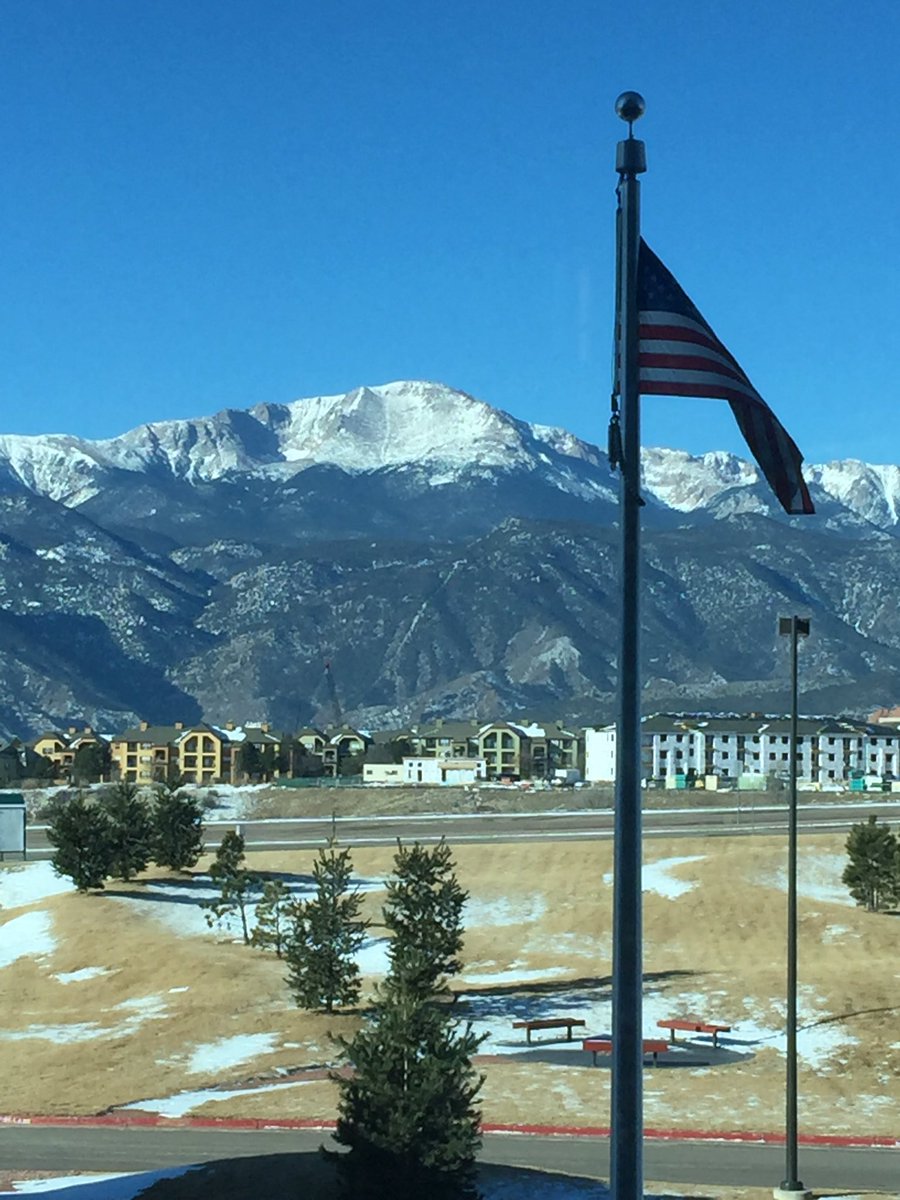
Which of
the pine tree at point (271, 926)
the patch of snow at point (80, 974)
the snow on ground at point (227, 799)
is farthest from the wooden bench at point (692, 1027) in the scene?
the snow on ground at point (227, 799)

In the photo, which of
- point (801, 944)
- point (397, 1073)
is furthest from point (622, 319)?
point (801, 944)

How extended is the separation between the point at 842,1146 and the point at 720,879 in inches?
1940

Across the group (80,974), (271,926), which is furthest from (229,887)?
(80,974)

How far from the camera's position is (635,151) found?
13016 millimetres

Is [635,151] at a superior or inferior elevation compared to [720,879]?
superior

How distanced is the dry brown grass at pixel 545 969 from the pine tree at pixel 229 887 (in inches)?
69.7

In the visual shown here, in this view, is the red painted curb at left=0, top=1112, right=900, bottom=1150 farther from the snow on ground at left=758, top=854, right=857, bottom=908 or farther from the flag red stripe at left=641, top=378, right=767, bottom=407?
the snow on ground at left=758, top=854, right=857, bottom=908

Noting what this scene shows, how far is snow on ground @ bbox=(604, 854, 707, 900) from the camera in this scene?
259ft

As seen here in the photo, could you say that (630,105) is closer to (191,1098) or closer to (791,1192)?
(791,1192)

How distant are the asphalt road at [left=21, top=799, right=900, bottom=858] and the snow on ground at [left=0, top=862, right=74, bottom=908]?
28.9 feet

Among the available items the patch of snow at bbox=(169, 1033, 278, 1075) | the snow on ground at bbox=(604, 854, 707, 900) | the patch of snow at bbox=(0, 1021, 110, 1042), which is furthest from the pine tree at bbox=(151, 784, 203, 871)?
the patch of snow at bbox=(169, 1033, 278, 1075)

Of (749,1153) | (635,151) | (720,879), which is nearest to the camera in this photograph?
(635,151)

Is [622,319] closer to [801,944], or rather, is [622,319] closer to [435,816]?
[801,944]

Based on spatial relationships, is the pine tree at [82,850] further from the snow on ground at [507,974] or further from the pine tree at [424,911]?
the pine tree at [424,911]
